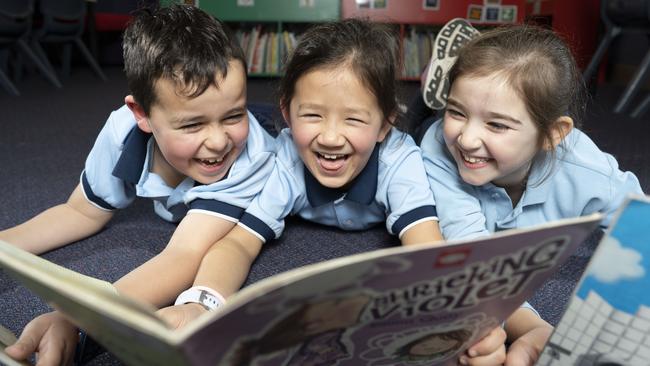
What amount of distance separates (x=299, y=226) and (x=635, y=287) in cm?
80

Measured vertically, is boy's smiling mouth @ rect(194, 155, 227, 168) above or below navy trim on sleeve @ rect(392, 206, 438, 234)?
above

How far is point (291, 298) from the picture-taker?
13.8 inches

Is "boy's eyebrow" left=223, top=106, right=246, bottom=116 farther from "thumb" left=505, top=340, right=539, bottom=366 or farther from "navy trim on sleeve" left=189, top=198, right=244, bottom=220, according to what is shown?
"thumb" left=505, top=340, right=539, bottom=366

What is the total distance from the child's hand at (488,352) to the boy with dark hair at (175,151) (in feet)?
1.35

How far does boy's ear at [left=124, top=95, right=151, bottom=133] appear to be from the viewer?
899 millimetres

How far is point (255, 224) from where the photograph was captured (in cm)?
97

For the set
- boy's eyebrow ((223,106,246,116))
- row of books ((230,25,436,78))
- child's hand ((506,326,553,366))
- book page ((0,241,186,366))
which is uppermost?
book page ((0,241,186,366))

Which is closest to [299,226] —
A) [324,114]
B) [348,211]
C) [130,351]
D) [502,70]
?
[348,211]

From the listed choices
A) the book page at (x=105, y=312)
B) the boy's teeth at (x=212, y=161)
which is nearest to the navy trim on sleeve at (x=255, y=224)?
the boy's teeth at (x=212, y=161)

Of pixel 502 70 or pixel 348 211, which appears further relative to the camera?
pixel 348 211

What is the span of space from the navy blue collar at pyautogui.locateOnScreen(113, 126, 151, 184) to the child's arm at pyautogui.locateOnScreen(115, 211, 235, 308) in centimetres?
13

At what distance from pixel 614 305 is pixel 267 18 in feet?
11.5

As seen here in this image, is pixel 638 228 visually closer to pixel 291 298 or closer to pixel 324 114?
pixel 291 298

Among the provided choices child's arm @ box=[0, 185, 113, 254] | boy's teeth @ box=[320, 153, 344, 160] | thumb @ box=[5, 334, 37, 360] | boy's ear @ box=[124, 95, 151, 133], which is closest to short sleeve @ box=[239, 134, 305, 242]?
boy's teeth @ box=[320, 153, 344, 160]
